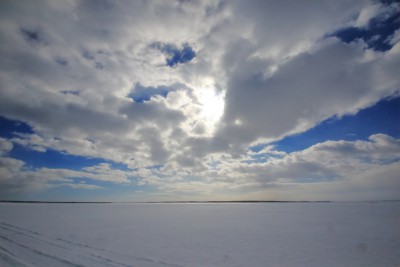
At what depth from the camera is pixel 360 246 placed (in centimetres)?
1342

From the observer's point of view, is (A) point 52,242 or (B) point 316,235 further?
(B) point 316,235

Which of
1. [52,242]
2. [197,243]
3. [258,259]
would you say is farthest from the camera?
[197,243]

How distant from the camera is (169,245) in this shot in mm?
13430

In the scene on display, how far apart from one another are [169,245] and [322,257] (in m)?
7.78

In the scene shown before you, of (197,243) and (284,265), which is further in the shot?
(197,243)

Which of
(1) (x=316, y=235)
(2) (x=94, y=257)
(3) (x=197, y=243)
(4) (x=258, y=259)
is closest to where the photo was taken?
(2) (x=94, y=257)

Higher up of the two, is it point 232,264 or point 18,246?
point 18,246

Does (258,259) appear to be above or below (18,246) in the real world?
below

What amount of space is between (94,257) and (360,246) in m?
13.8

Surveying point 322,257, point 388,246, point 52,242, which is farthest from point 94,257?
point 388,246

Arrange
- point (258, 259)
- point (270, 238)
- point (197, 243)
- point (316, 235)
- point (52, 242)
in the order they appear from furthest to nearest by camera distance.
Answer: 1. point (316, 235)
2. point (270, 238)
3. point (197, 243)
4. point (52, 242)
5. point (258, 259)

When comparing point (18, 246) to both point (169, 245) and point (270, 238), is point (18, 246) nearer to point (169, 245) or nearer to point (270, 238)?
point (169, 245)

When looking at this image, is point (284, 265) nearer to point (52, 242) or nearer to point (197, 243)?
point (197, 243)

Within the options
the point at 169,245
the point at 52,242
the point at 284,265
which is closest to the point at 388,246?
the point at 284,265
